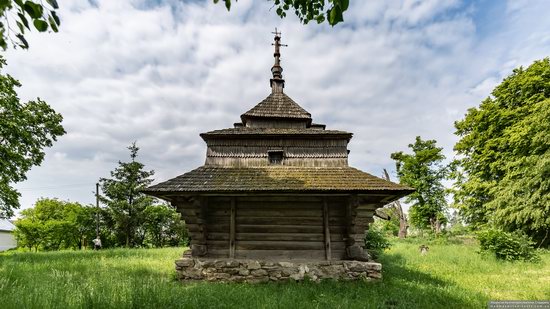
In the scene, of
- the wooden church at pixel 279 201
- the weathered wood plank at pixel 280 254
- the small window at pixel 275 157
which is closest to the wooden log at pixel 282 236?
the wooden church at pixel 279 201

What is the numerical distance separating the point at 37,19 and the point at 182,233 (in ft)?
102

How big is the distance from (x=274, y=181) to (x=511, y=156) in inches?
711

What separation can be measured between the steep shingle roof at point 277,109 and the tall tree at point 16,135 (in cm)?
1135

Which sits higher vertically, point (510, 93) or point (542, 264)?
point (510, 93)

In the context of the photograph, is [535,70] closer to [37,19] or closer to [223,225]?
[223,225]

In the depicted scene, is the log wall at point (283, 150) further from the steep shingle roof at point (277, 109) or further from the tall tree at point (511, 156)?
the tall tree at point (511, 156)

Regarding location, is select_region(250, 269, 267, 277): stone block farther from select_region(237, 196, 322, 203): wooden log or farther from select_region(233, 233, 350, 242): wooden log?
select_region(237, 196, 322, 203): wooden log

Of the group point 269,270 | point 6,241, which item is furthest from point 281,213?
point 6,241

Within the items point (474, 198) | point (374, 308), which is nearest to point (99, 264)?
point (374, 308)

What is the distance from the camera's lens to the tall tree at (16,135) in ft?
47.9

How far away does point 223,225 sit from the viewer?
10039 millimetres

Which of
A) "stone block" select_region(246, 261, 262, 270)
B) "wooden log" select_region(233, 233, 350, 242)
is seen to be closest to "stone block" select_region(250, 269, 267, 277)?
"stone block" select_region(246, 261, 262, 270)

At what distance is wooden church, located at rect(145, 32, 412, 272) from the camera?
30.3 ft

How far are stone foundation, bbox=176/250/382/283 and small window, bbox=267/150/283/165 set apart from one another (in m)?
3.52
